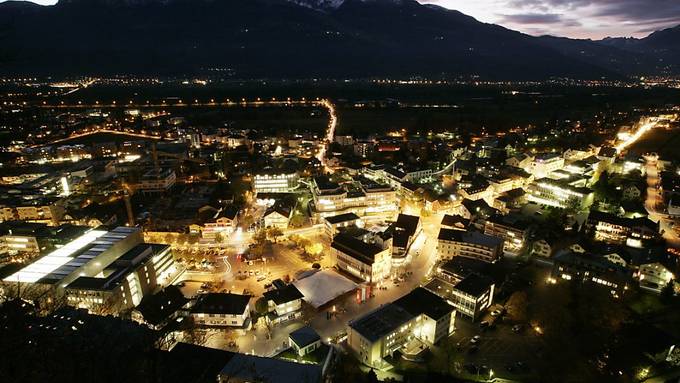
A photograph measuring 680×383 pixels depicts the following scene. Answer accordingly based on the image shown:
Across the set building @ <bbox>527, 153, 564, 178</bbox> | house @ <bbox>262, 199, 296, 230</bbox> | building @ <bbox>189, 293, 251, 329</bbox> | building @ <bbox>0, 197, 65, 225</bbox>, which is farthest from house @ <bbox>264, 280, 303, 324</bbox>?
building @ <bbox>527, 153, 564, 178</bbox>

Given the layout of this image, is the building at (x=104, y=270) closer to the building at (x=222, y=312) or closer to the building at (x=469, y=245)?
the building at (x=222, y=312)

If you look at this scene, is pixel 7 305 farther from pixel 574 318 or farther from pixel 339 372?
pixel 574 318

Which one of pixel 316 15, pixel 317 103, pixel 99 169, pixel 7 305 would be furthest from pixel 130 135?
pixel 316 15

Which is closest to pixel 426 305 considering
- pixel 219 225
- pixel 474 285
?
pixel 474 285

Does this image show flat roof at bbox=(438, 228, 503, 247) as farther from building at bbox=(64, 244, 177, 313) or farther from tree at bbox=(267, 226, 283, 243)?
building at bbox=(64, 244, 177, 313)

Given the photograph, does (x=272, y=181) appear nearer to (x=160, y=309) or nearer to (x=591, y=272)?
(x=160, y=309)

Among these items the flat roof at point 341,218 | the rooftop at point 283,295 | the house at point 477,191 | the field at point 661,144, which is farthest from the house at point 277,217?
the field at point 661,144
